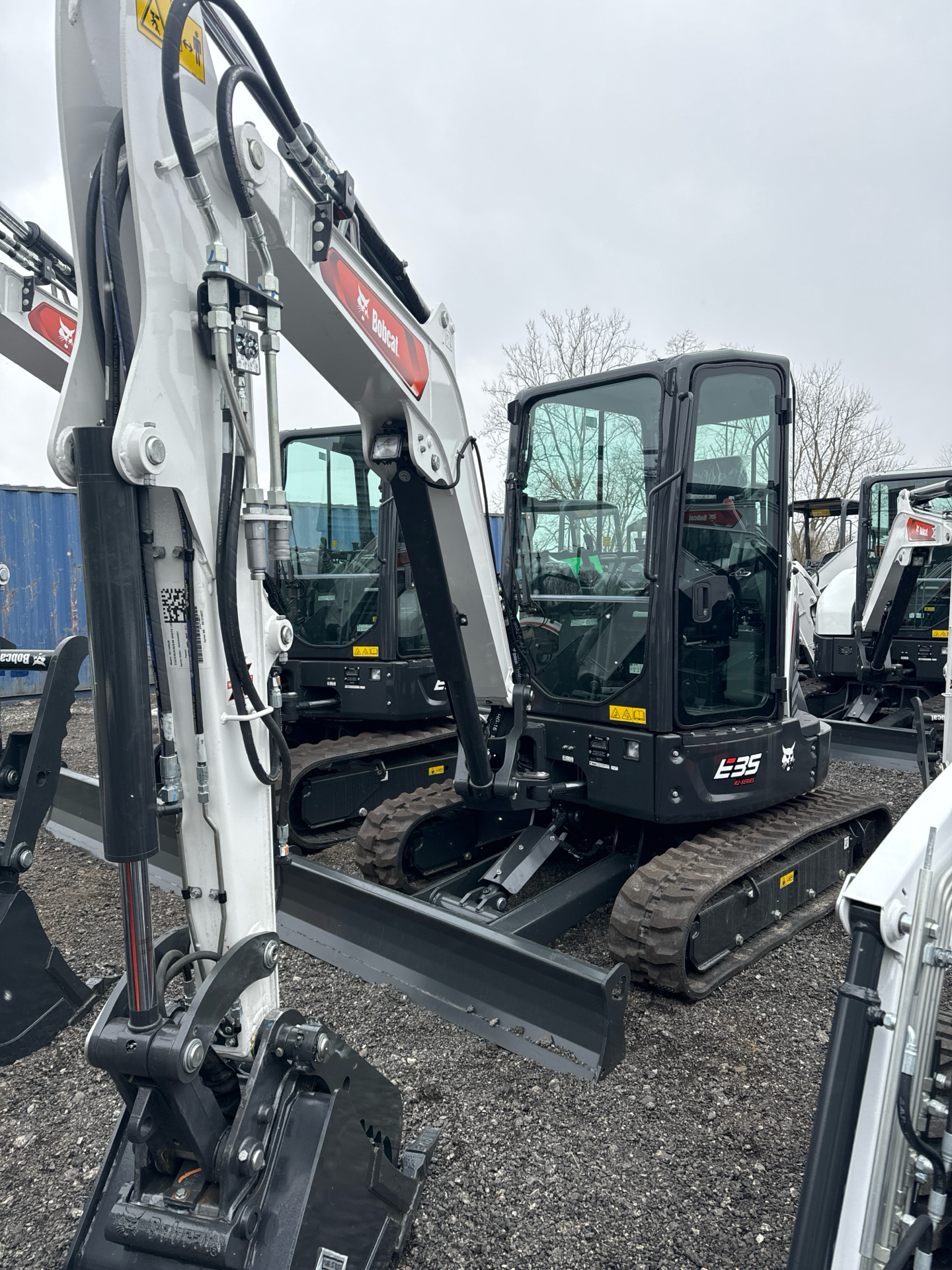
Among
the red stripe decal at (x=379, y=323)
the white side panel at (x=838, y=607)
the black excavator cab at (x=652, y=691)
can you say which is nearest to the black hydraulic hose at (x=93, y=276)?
the red stripe decal at (x=379, y=323)

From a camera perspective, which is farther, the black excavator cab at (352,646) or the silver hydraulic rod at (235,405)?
the black excavator cab at (352,646)

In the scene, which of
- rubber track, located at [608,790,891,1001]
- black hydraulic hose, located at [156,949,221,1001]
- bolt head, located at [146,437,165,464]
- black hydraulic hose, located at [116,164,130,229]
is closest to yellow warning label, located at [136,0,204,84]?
black hydraulic hose, located at [116,164,130,229]

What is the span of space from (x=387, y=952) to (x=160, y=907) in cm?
160

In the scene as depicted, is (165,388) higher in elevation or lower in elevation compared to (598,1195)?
higher

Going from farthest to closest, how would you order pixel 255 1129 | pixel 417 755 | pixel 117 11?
1. pixel 417 755
2. pixel 117 11
3. pixel 255 1129

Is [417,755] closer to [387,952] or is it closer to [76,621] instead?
[387,952]

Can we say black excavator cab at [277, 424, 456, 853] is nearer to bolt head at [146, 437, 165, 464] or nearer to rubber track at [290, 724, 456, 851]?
rubber track at [290, 724, 456, 851]

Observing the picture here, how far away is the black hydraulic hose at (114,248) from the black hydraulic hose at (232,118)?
0.24 meters

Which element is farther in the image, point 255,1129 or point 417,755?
point 417,755

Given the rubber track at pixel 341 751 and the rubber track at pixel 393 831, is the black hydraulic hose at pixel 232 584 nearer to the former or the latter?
the rubber track at pixel 393 831

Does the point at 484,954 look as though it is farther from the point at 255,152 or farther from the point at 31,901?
the point at 255,152

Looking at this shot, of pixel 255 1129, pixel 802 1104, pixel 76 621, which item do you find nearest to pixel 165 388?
pixel 255 1129

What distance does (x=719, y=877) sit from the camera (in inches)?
154

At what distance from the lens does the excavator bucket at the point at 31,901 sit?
3.46m
